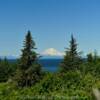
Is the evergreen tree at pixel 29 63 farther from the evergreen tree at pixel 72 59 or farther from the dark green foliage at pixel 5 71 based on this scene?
the dark green foliage at pixel 5 71

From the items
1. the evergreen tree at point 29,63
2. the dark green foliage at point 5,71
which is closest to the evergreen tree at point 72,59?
the evergreen tree at point 29,63

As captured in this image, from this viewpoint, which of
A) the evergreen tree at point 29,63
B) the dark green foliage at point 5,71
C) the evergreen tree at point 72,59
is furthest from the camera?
the dark green foliage at point 5,71

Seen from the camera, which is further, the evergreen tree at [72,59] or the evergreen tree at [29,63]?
the evergreen tree at [72,59]

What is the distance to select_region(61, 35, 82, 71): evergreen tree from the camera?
58.1 m

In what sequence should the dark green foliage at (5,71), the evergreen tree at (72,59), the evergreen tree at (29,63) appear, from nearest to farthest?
the evergreen tree at (29,63) < the evergreen tree at (72,59) < the dark green foliage at (5,71)

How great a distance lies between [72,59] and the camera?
5888cm

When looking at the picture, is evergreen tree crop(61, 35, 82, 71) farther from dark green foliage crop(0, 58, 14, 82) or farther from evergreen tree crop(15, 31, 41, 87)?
dark green foliage crop(0, 58, 14, 82)

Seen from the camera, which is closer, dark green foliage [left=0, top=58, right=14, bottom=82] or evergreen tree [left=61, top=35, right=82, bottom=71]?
evergreen tree [left=61, top=35, right=82, bottom=71]

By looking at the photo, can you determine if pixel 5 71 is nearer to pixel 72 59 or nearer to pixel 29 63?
pixel 72 59

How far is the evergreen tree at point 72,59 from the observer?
5806 centimetres

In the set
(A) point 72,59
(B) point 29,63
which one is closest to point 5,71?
(A) point 72,59

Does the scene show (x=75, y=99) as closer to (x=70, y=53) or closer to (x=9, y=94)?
(x=9, y=94)

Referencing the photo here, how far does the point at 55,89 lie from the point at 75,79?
1.91 metres

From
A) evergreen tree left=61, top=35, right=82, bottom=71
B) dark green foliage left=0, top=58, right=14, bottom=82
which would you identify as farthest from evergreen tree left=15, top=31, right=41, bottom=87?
dark green foliage left=0, top=58, right=14, bottom=82
